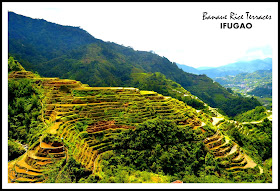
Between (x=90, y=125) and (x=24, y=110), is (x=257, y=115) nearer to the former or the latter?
(x=90, y=125)

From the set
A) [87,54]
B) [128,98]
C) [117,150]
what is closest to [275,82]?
[117,150]

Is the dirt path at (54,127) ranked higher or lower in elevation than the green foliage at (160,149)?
higher

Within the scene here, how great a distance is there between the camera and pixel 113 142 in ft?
62.1

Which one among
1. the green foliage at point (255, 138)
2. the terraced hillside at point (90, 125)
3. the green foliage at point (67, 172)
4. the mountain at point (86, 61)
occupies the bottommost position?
the green foliage at point (255, 138)

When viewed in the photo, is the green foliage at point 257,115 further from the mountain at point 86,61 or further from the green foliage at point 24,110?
the green foliage at point 24,110

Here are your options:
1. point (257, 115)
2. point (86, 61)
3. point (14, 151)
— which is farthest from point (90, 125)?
point (86, 61)

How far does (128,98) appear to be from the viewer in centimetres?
2495

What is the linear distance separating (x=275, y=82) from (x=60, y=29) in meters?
125

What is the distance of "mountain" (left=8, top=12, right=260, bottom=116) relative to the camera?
6241cm

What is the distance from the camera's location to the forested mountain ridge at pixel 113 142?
1462cm

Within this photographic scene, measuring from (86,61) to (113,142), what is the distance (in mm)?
60688

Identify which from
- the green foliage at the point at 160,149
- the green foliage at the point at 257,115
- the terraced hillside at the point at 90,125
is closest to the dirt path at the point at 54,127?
the terraced hillside at the point at 90,125

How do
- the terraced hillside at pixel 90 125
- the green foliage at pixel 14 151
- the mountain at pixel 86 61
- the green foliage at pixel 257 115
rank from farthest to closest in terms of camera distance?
the mountain at pixel 86 61, the green foliage at pixel 257 115, the green foliage at pixel 14 151, the terraced hillside at pixel 90 125

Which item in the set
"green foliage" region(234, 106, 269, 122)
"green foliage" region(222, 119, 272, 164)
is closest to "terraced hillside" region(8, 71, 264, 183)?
"green foliage" region(222, 119, 272, 164)
